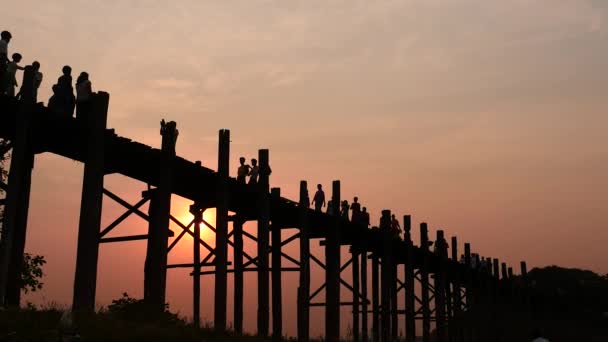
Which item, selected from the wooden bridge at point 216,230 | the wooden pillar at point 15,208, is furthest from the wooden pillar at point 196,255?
the wooden pillar at point 15,208

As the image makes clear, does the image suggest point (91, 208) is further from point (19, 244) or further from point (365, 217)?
point (365, 217)

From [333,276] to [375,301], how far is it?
208 inches

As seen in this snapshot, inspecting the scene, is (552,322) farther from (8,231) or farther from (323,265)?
(8,231)

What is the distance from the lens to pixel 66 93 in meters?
13.3

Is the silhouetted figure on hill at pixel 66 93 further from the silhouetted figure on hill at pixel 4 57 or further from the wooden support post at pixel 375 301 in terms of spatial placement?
the wooden support post at pixel 375 301

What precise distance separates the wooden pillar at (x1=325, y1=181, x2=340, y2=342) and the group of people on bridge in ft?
33.3

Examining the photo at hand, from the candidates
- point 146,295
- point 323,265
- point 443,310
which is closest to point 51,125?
point 146,295

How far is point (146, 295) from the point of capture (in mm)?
15031

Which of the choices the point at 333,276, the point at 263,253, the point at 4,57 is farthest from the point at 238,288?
the point at 4,57

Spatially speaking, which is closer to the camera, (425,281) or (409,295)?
(409,295)

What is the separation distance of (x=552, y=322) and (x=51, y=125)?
46683mm

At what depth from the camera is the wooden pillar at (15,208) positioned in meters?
11.6

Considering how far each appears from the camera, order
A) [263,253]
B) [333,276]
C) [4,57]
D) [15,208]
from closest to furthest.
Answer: [15,208] → [4,57] → [263,253] → [333,276]

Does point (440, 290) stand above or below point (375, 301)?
above
